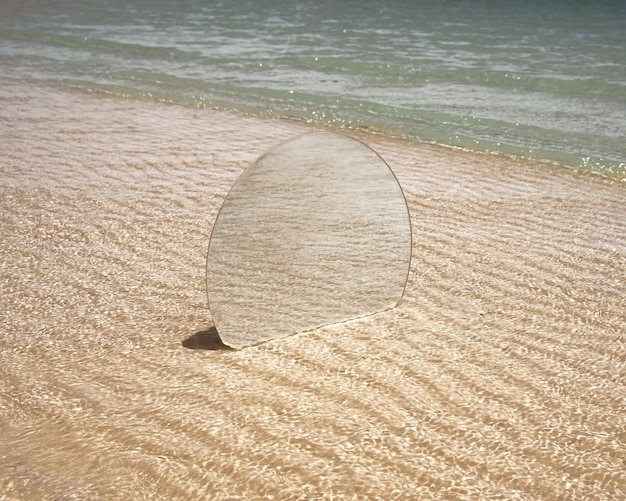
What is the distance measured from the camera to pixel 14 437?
279 centimetres

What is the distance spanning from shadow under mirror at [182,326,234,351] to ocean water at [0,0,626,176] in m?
3.88

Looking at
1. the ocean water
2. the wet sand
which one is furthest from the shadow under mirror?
the ocean water

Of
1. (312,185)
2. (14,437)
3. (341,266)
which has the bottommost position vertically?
(14,437)

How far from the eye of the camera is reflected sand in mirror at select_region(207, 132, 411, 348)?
327 cm

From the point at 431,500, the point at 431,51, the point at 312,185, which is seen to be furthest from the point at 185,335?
the point at 431,51

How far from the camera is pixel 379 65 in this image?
1136 centimetres

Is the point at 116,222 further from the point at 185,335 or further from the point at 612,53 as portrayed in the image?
the point at 612,53

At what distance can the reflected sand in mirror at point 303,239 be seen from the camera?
3268mm

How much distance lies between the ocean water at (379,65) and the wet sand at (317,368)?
254 centimetres

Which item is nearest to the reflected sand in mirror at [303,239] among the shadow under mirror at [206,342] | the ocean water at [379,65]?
the shadow under mirror at [206,342]

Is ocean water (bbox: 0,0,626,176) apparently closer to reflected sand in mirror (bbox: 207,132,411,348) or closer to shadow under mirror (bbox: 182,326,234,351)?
reflected sand in mirror (bbox: 207,132,411,348)

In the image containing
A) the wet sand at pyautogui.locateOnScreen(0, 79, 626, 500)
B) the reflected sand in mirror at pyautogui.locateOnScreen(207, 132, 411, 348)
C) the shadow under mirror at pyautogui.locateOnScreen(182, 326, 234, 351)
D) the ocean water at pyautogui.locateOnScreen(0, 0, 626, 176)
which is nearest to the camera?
the wet sand at pyautogui.locateOnScreen(0, 79, 626, 500)

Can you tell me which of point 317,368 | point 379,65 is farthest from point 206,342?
point 379,65

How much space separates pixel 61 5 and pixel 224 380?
18871mm
